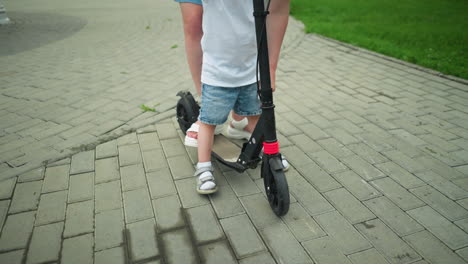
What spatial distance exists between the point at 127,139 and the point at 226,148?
3.34 feet

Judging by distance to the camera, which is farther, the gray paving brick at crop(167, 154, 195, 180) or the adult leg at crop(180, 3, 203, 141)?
the gray paving brick at crop(167, 154, 195, 180)

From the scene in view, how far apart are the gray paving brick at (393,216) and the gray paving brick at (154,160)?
1.63 metres

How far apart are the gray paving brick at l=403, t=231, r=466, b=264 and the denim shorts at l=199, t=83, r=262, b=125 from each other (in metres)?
1.38

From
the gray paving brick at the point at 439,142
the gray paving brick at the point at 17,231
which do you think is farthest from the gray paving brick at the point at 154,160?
the gray paving brick at the point at 439,142

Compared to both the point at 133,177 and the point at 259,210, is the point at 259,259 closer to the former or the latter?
the point at 259,210

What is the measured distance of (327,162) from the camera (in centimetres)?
277

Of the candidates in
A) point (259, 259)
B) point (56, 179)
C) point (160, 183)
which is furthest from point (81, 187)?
point (259, 259)

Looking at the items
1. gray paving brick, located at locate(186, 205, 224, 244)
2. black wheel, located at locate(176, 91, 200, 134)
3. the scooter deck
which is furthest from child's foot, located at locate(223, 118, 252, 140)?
gray paving brick, located at locate(186, 205, 224, 244)

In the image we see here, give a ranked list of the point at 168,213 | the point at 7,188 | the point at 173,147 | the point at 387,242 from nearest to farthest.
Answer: the point at 387,242 → the point at 168,213 → the point at 7,188 → the point at 173,147

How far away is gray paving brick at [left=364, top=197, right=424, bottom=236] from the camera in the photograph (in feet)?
6.79

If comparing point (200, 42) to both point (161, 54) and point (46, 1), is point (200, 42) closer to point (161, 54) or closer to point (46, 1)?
point (161, 54)

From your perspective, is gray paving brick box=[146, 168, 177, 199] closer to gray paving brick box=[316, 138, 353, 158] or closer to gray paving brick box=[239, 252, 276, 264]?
gray paving brick box=[239, 252, 276, 264]

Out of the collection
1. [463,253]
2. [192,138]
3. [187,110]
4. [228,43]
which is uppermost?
[228,43]

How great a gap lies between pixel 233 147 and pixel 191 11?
1.17 metres
